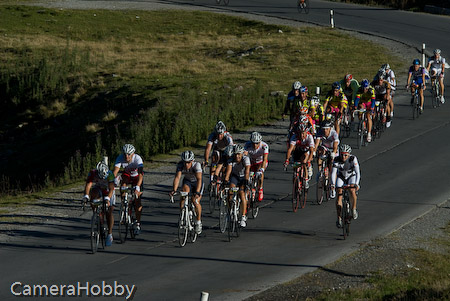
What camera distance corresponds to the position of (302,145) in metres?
19.8

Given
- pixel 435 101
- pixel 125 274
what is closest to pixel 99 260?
pixel 125 274

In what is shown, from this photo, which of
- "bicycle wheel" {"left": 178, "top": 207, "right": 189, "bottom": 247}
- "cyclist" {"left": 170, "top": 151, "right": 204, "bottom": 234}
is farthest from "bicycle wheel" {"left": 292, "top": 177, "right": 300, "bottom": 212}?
"bicycle wheel" {"left": 178, "top": 207, "right": 189, "bottom": 247}

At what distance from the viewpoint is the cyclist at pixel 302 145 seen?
1962 centimetres

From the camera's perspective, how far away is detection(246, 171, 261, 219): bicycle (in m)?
18.6

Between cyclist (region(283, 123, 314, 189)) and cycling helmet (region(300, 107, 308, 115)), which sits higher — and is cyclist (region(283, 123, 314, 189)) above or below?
below

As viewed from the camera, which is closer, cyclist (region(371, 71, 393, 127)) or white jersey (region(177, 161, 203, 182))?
white jersey (region(177, 161, 203, 182))

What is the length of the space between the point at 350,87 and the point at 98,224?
11299mm

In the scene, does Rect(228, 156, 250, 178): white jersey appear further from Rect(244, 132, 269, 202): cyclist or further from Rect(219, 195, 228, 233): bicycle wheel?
Rect(244, 132, 269, 202): cyclist

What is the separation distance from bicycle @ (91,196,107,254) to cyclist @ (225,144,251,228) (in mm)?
2744

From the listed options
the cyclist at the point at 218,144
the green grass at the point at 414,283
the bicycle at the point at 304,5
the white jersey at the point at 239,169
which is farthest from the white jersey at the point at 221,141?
the bicycle at the point at 304,5

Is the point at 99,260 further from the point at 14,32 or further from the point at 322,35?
the point at 14,32

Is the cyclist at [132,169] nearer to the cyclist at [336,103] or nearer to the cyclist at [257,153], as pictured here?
the cyclist at [257,153]

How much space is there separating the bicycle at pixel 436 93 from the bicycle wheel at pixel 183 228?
16.4m

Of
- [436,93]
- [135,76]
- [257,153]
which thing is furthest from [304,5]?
[257,153]
